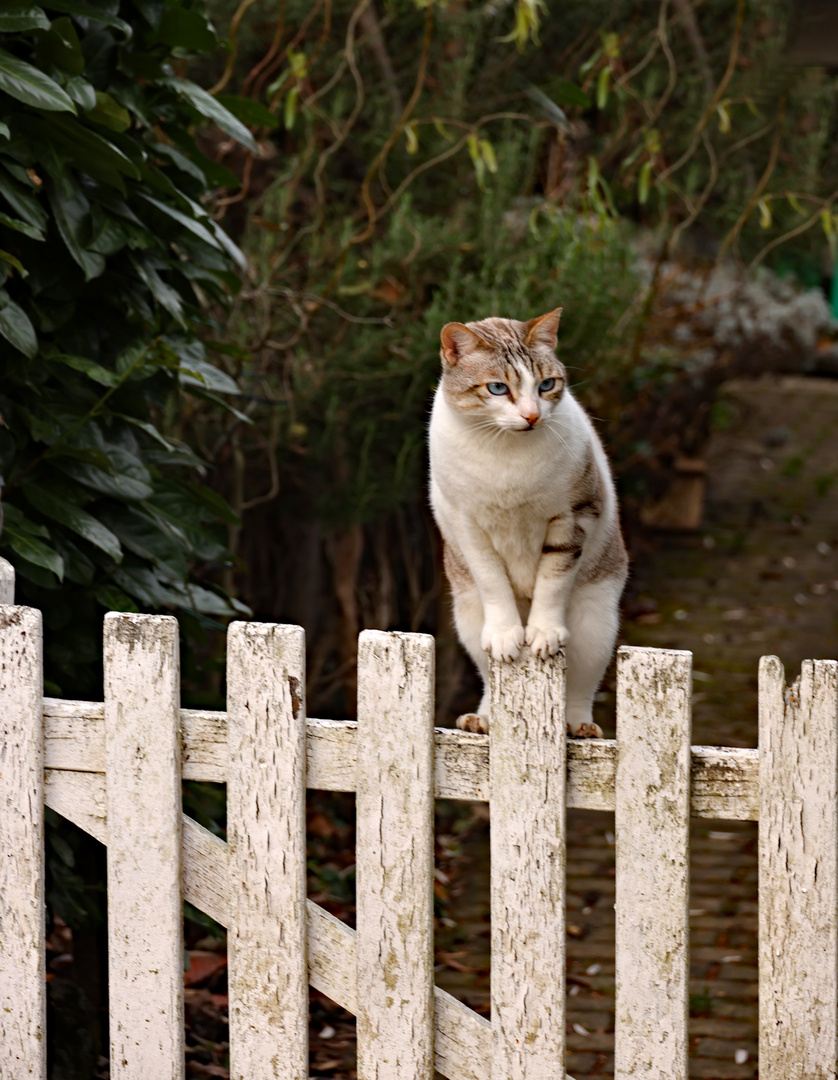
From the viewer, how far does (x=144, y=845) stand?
2.03 m

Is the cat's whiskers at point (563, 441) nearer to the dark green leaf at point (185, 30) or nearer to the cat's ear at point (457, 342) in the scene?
the cat's ear at point (457, 342)

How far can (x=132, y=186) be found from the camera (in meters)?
2.71

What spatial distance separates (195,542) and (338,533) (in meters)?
2.38

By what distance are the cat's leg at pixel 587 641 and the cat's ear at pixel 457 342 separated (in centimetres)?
51

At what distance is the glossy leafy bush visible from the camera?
248cm

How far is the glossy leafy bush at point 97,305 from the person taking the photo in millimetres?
2480

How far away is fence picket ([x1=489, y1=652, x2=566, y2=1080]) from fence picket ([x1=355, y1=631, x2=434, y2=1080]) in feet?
0.35

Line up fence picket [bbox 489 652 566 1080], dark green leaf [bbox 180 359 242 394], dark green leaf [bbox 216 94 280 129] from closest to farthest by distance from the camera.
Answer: fence picket [bbox 489 652 566 1080] → dark green leaf [bbox 180 359 242 394] → dark green leaf [bbox 216 94 280 129]

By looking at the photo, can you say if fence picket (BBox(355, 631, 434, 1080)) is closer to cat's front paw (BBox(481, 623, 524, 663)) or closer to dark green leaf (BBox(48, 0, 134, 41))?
cat's front paw (BBox(481, 623, 524, 663))

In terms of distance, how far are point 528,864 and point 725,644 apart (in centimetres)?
504

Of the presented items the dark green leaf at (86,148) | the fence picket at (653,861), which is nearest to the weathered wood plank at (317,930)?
the fence picket at (653,861)

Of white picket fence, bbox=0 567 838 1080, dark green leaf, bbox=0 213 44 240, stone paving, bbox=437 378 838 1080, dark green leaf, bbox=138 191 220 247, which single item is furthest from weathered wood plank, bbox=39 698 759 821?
stone paving, bbox=437 378 838 1080

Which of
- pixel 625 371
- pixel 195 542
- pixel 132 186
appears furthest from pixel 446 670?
pixel 132 186

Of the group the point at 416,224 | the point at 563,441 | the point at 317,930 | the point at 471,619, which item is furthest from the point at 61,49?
the point at 416,224
